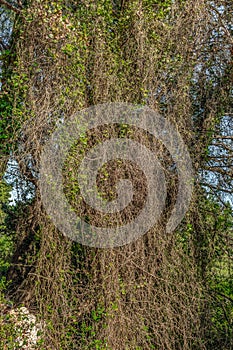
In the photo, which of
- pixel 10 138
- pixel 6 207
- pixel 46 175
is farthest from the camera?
pixel 6 207

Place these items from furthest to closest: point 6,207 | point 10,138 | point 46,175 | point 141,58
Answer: point 6,207, point 141,58, point 10,138, point 46,175

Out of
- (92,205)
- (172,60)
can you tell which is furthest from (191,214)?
(172,60)

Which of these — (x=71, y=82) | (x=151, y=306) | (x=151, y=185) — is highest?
(x=71, y=82)

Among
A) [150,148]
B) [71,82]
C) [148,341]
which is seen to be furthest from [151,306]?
[71,82]

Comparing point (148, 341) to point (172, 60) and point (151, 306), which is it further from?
point (172, 60)

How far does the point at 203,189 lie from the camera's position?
4.12 metres

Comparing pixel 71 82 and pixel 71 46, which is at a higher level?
pixel 71 46

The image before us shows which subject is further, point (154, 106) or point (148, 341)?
point (154, 106)

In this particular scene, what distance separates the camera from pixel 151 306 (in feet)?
11.3

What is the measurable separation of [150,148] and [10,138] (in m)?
1.10

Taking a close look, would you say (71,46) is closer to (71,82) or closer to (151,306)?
(71,82)

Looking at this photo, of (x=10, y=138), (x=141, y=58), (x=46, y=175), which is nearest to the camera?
(x=46, y=175)

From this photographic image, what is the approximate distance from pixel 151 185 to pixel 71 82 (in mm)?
1024

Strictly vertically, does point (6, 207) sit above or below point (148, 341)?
above
